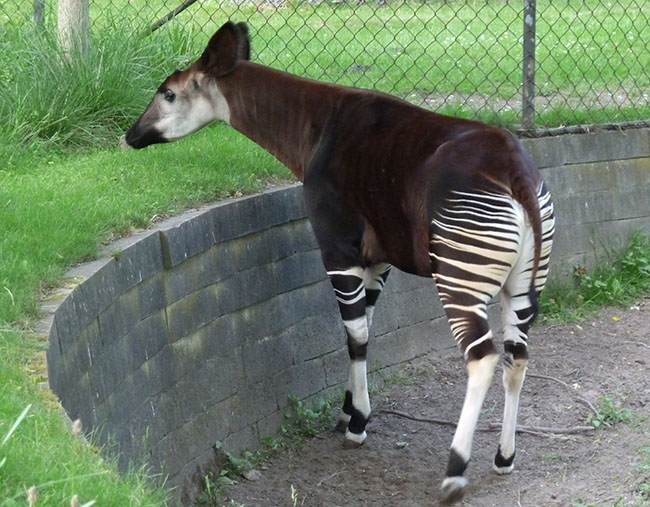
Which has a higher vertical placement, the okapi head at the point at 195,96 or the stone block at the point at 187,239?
the okapi head at the point at 195,96

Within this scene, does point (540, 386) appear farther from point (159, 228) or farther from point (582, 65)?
point (582, 65)

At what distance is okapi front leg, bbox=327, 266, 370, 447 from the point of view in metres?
5.06

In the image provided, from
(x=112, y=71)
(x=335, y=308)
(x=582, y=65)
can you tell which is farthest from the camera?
(x=582, y=65)

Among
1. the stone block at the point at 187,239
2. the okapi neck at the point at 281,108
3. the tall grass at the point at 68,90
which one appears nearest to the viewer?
the stone block at the point at 187,239

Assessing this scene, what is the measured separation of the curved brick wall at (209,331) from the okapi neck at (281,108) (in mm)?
339

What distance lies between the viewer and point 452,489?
14.9 ft

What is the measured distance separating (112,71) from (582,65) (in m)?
4.54

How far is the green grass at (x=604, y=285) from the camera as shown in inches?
275

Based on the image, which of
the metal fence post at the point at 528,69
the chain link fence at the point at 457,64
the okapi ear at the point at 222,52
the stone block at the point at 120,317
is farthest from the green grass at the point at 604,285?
the stone block at the point at 120,317

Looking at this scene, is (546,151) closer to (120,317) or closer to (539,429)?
(539,429)

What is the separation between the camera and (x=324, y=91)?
5.26m

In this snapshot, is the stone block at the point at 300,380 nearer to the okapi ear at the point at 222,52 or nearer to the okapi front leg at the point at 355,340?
the okapi front leg at the point at 355,340

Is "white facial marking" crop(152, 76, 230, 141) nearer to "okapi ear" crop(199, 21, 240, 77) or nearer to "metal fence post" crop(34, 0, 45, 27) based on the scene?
"okapi ear" crop(199, 21, 240, 77)

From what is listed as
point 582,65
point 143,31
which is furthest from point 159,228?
point 582,65
